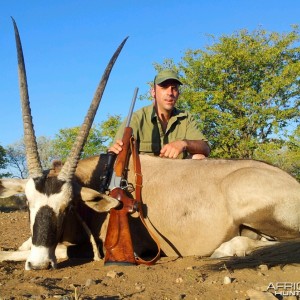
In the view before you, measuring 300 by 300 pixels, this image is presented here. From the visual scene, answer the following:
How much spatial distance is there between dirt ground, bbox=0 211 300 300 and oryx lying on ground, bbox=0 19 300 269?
1.27ft

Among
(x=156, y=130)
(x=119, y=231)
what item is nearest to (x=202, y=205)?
(x=119, y=231)

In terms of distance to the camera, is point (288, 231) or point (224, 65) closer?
point (288, 231)

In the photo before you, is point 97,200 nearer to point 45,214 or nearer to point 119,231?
point 119,231

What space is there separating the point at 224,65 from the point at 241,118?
2.73 m

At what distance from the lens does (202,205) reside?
15.5 ft

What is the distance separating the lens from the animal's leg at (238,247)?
4375mm

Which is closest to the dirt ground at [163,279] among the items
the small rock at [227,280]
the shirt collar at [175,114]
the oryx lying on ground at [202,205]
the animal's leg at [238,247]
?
the small rock at [227,280]

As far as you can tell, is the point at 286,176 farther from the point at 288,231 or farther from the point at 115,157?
the point at 115,157

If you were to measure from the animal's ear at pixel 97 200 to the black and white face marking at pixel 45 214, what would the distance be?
0.50 feet

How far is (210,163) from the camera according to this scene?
508 cm

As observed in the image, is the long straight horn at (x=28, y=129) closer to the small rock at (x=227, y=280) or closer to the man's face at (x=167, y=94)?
the small rock at (x=227, y=280)

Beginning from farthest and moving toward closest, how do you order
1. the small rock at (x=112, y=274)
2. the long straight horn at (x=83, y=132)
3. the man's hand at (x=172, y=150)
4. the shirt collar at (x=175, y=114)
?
the shirt collar at (x=175, y=114), the man's hand at (x=172, y=150), the long straight horn at (x=83, y=132), the small rock at (x=112, y=274)

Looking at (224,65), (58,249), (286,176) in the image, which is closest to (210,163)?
(286,176)

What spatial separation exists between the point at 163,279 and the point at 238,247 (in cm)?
124
